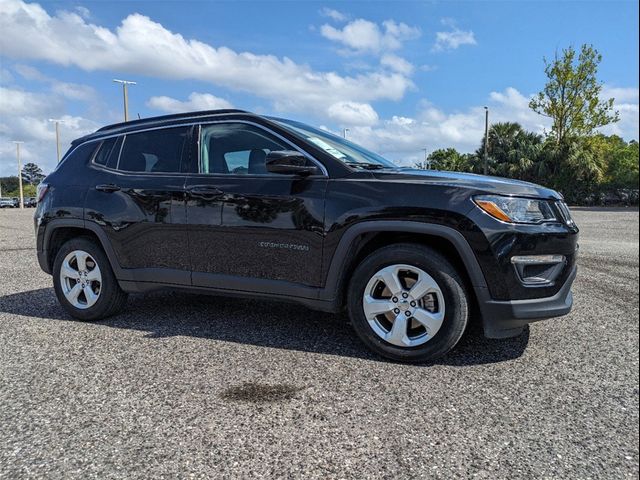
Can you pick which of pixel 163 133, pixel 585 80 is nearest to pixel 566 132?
pixel 585 80

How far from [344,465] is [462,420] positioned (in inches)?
28.9

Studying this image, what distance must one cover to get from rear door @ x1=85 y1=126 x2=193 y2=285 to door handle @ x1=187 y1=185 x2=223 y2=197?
0.10 metres

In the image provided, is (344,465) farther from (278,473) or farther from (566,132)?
(566,132)

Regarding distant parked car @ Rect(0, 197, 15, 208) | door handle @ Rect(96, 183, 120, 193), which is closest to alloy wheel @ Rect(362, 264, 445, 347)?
door handle @ Rect(96, 183, 120, 193)

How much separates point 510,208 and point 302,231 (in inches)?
54.6

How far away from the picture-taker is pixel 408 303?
10.6ft

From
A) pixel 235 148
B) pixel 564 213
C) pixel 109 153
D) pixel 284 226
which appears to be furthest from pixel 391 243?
pixel 109 153

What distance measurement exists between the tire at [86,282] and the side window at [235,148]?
1334mm

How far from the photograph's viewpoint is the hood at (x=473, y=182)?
3.08 m

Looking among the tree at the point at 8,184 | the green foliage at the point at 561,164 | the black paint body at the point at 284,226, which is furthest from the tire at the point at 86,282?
the tree at the point at 8,184

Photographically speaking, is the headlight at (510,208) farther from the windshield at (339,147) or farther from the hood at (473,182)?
the windshield at (339,147)

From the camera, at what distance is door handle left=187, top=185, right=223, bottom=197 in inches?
149

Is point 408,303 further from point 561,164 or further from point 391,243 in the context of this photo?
point 561,164

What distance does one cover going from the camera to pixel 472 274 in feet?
10.2
